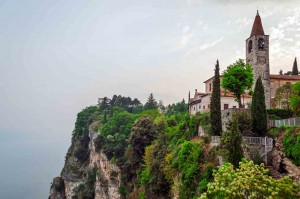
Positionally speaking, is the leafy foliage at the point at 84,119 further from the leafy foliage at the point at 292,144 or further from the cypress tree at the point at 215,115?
the leafy foliage at the point at 292,144

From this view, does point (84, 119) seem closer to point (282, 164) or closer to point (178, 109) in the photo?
point (178, 109)

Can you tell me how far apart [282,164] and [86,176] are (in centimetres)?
5627

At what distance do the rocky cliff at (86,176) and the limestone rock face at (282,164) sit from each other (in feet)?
111

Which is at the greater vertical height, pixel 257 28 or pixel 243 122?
pixel 257 28

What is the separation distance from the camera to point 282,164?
2291 cm

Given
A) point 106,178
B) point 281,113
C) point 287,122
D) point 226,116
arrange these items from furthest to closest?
point 106,178
point 226,116
point 281,113
point 287,122

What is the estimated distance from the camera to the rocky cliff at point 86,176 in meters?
56.5

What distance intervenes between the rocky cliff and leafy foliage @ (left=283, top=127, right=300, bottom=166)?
1388 inches

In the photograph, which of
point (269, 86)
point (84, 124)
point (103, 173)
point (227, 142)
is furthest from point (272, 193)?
point (84, 124)

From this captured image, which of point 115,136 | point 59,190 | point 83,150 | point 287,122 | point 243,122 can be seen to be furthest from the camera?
point 83,150

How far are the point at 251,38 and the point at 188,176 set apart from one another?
75.0 ft

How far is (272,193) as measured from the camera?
13.2 meters

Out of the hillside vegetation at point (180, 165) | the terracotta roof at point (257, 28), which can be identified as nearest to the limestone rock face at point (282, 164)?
the hillside vegetation at point (180, 165)

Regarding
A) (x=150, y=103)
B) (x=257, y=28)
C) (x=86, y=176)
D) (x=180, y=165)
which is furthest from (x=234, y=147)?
(x=150, y=103)
